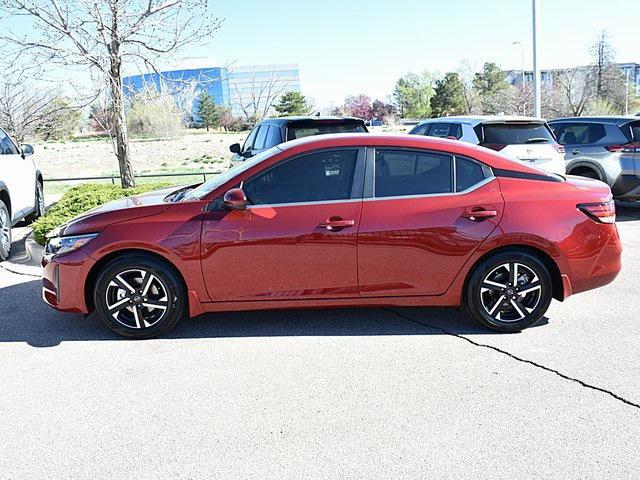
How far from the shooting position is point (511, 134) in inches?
360

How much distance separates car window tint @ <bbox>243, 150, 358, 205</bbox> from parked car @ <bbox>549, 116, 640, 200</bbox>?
6868 millimetres

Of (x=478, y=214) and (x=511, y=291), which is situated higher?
(x=478, y=214)

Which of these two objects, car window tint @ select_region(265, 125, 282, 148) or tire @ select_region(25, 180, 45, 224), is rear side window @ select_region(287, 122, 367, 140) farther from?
tire @ select_region(25, 180, 45, 224)

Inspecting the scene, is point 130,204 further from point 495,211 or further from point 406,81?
point 406,81

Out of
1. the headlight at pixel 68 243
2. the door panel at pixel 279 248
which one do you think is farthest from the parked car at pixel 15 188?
the door panel at pixel 279 248

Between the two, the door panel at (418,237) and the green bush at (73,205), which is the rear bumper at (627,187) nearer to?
the door panel at (418,237)

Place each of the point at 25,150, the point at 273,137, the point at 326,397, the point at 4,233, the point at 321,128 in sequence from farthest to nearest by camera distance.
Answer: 1. the point at 273,137
2. the point at 25,150
3. the point at 321,128
4. the point at 4,233
5. the point at 326,397

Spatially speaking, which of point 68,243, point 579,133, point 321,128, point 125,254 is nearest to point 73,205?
point 321,128

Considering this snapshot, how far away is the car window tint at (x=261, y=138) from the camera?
33.3 ft

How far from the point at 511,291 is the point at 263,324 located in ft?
6.71

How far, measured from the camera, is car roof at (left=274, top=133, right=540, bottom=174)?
484 cm

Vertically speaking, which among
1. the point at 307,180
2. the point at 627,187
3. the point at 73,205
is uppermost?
the point at 307,180

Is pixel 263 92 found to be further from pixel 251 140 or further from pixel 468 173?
pixel 468 173

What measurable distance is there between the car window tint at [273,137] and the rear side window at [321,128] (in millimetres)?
196
